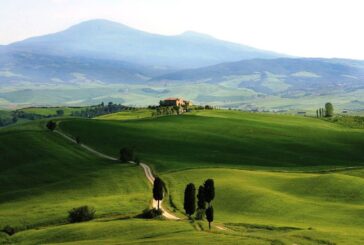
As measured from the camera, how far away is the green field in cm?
8231

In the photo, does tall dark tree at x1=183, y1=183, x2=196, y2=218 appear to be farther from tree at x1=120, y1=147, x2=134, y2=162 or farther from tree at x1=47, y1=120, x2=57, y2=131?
tree at x1=47, y1=120, x2=57, y2=131

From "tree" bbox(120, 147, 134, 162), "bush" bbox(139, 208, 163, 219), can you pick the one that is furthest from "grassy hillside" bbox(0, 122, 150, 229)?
"bush" bbox(139, 208, 163, 219)

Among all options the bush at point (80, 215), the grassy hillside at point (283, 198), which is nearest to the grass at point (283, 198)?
the grassy hillside at point (283, 198)

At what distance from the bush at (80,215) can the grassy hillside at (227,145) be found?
147ft

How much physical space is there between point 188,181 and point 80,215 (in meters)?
32.9

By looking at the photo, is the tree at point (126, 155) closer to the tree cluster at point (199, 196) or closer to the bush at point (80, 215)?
the bush at point (80, 215)

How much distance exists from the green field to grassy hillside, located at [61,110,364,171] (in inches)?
12.2

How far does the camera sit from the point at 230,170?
13600 cm

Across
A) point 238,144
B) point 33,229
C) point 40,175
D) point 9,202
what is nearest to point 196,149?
point 238,144

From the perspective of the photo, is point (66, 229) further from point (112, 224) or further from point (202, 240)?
point (202, 240)

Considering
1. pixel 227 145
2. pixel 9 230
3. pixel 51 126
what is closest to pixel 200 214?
pixel 9 230

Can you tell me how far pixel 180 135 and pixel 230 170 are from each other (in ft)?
165

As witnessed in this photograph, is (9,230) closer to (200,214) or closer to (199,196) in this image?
(200,214)

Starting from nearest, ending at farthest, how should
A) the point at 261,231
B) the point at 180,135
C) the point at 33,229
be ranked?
the point at 261,231, the point at 33,229, the point at 180,135
